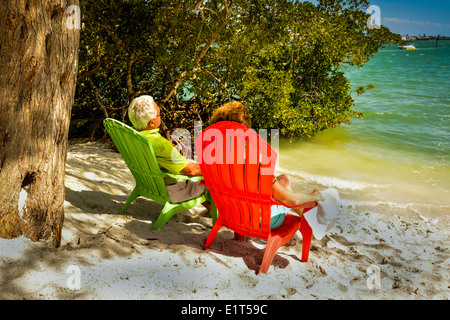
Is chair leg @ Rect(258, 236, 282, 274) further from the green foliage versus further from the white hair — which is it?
the green foliage

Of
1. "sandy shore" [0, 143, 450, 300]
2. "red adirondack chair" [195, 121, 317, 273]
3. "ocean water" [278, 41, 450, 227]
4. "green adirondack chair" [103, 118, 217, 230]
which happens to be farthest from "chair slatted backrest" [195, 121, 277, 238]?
"ocean water" [278, 41, 450, 227]

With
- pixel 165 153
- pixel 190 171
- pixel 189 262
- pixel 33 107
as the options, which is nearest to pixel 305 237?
pixel 189 262

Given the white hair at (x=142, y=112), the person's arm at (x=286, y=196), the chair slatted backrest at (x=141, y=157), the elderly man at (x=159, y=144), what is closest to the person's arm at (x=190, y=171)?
the elderly man at (x=159, y=144)

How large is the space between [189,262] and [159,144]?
1.12m

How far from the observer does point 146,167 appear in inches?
135

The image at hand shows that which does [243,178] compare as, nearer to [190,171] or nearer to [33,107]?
[190,171]

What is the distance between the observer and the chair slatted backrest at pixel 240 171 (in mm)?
2660

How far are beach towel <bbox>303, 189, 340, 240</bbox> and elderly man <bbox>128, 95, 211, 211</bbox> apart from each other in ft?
3.37

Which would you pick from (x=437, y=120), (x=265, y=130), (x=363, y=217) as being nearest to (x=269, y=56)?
(x=265, y=130)

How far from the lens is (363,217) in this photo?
195 inches

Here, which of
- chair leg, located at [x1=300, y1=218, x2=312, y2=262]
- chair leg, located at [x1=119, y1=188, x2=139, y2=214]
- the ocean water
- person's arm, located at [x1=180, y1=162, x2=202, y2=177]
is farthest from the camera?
the ocean water

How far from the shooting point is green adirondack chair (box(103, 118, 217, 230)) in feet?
10.7

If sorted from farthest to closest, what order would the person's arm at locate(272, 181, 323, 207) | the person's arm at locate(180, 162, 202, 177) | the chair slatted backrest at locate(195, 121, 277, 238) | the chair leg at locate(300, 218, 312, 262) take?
the person's arm at locate(180, 162, 202, 177)
the chair leg at locate(300, 218, 312, 262)
the person's arm at locate(272, 181, 323, 207)
the chair slatted backrest at locate(195, 121, 277, 238)

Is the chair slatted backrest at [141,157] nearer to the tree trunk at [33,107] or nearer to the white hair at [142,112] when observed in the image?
the white hair at [142,112]
